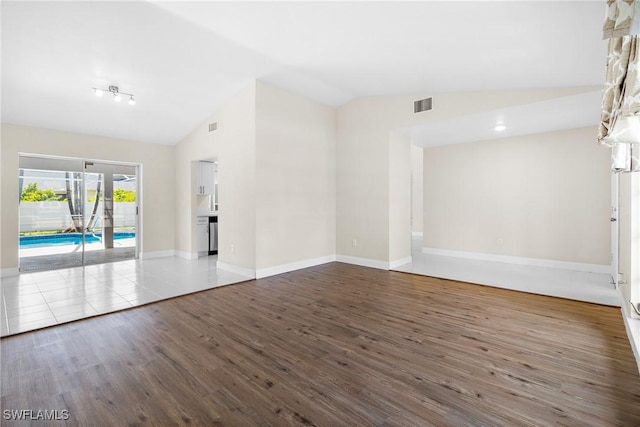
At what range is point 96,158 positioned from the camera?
577 centimetres

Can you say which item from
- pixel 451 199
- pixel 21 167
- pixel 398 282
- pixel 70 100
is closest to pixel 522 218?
pixel 451 199

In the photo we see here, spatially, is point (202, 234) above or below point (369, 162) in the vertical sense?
below

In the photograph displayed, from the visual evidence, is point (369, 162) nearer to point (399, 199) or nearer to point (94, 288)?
point (399, 199)

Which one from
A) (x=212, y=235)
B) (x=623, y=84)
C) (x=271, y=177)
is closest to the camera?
(x=623, y=84)

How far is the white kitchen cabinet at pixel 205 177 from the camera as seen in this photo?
650cm

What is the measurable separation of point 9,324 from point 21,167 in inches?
143

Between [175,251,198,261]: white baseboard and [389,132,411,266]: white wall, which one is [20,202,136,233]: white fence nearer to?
[175,251,198,261]: white baseboard

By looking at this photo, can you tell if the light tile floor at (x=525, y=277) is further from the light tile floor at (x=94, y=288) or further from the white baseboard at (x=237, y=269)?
the light tile floor at (x=94, y=288)

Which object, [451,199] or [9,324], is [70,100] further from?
[451,199]

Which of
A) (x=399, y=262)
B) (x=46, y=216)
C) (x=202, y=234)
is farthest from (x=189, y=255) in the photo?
(x=399, y=262)

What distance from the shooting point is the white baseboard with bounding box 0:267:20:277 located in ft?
15.8

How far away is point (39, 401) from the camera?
5.70 ft

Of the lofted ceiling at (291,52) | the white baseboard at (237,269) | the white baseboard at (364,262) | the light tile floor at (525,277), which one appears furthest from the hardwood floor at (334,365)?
the lofted ceiling at (291,52)

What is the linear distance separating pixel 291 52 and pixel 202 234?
4566mm
